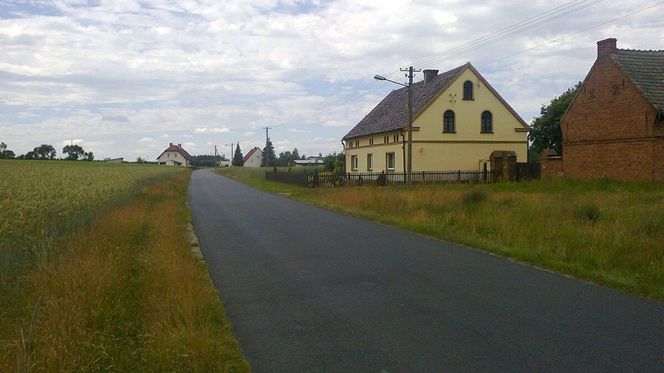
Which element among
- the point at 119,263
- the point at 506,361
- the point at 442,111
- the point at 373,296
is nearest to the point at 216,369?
the point at 506,361

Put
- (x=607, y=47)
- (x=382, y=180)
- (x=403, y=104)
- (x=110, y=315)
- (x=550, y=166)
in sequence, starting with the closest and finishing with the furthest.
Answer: (x=110, y=315) < (x=607, y=47) < (x=550, y=166) < (x=382, y=180) < (x=403, y=104)

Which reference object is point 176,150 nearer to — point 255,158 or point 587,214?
point 255,158

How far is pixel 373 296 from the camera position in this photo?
8.11 meters

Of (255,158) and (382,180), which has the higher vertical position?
(255,158)

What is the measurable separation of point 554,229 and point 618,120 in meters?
20.2

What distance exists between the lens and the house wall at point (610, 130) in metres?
28.5

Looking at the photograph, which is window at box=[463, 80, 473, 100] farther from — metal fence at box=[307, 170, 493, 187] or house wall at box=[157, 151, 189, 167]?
house wall at box=[157, 151, 189, 167]

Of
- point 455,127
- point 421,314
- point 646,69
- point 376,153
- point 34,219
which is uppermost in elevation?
point 646,69

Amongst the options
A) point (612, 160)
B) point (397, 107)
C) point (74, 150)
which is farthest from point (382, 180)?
point (74, 150)

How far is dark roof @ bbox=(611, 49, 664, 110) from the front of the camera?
93.9ft

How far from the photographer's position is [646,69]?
30.3 m

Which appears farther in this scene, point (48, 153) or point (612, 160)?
point (48, 153)

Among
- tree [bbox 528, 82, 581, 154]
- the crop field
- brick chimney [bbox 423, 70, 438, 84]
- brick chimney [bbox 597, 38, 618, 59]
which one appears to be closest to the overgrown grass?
the crop field

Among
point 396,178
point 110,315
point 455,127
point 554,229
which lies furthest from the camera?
point 455,127
